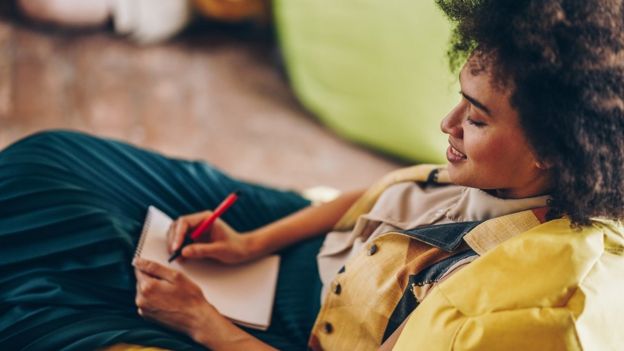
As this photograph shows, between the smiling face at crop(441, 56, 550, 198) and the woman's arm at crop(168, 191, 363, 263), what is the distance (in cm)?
42

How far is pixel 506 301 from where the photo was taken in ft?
2.89

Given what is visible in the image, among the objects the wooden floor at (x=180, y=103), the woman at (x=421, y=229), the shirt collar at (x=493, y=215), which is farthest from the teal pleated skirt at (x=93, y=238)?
the wooden floor at (x=180, y=103)

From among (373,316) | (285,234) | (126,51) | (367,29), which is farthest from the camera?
(126,51)

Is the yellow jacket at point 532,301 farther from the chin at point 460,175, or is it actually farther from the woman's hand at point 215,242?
the woman's hand at point 215,242

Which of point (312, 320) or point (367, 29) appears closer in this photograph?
point (312, 320)

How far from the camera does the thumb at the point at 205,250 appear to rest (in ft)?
4.17

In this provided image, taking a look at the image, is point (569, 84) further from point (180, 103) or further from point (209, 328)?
point (180, 103)

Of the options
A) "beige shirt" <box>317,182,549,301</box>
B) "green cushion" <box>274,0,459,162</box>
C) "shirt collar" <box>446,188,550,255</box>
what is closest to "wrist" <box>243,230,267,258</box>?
"beige shirt" <box>317,182,549,301</box>

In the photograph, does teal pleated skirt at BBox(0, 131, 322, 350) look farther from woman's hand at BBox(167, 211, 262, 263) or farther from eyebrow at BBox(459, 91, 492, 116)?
eyebrow at BBox(459, 91, 492, 116)

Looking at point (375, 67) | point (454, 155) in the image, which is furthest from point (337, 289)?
point (375, 67)

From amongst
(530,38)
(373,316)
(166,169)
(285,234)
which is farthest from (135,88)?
(530,38)

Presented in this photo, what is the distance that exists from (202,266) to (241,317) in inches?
5.5

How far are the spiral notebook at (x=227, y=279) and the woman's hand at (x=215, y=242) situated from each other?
2 cm

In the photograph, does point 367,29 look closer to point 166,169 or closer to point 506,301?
point 166,169
